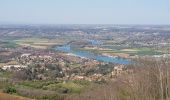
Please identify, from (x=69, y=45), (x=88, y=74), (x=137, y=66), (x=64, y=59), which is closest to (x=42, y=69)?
(x=88, y=74)

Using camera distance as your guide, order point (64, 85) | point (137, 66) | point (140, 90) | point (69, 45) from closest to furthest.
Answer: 1. point (140, 90)
2. point (137, 66)
3. point (64, 85)
4. point (69, 45)

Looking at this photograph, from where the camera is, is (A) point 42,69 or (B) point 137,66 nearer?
(B) point 137,66

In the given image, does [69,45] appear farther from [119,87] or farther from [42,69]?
[119,87]

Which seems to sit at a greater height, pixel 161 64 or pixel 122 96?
pixel 161 64

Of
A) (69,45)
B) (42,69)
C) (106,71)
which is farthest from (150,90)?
(69,45)

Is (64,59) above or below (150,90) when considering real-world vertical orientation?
below

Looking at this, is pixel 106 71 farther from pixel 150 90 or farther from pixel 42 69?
pixel 150 90

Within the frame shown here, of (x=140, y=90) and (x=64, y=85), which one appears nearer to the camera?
(x=140, y=90)

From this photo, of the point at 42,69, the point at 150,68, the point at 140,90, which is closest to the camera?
the point at 140,90

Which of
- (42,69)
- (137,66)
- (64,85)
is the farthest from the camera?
(42,69)
